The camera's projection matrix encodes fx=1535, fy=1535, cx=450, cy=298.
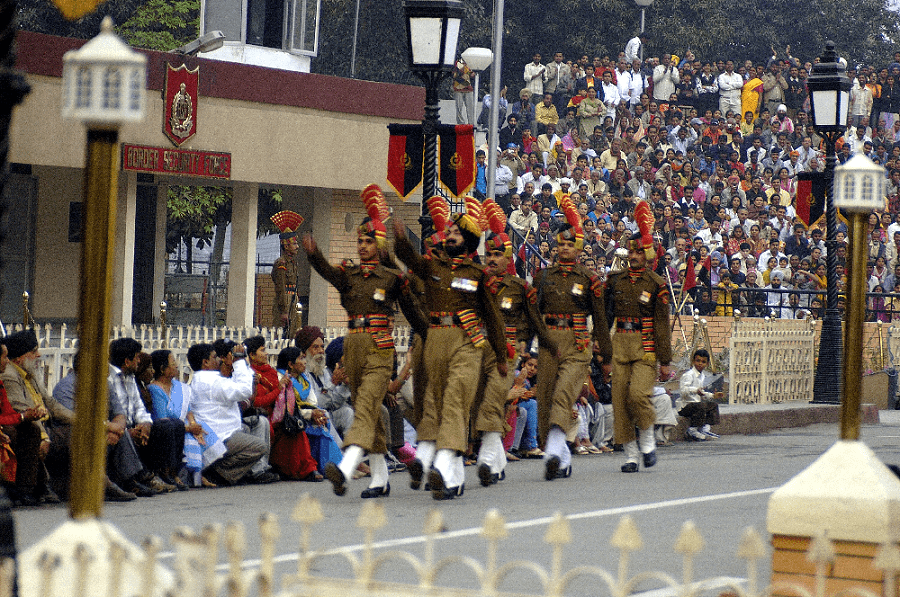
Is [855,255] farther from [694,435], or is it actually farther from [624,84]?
[624,84]

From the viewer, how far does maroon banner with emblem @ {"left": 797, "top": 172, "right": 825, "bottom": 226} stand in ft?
68.5

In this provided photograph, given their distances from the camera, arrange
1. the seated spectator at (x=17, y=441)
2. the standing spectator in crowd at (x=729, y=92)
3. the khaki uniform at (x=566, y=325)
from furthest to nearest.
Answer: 1. the standing spectator in crowd at (x=729, y=92)
2. the khaki uniform at (x=566, y=325)
3. the seated spectator at (x=17, y=441)

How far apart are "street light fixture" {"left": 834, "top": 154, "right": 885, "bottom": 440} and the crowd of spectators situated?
16354 millimetres

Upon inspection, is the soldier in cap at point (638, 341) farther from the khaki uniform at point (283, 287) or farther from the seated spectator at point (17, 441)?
the khaki uniform at point (283, 287)

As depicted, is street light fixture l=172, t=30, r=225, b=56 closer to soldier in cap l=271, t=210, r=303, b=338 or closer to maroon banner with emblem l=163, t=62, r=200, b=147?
maroon banner with emblem l=163, t=62, r=200, b=147

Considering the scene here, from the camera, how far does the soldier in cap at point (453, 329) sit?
38.3 ft

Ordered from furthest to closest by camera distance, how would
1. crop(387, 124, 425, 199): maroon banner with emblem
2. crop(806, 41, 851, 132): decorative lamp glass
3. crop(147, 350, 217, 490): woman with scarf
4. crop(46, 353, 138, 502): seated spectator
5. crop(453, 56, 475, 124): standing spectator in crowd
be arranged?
crop(453, 56, 475, 124): standing spectator in crowd → crop(806, 41, 851, 132): decorative lamp glass → crop(387, 124, 425, 199): maroon banner with emblem → crop(147, 350, 217, 490): woman with scarf → crop(46, 353, 138, 502): seated spectator

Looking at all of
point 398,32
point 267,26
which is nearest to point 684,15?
point 398,32

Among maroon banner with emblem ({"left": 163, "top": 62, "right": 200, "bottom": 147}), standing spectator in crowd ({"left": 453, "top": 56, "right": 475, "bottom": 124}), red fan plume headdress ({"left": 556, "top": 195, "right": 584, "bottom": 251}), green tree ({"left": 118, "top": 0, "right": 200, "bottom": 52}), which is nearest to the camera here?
red fan plume headdress ({"left": 556, "top": 195, "right": 584, "bottom": 251})

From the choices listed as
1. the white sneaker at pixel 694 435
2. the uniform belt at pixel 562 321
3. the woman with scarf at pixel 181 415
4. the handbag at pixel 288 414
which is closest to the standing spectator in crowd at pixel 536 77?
the white sneaker at pixel 694 435

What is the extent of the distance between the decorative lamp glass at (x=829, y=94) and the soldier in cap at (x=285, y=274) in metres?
8.10

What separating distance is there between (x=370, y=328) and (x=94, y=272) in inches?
264

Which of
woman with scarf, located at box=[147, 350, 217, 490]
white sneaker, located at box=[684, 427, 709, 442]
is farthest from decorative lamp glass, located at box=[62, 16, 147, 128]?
white sneaker, located at box=[684, 427, 709, 442]

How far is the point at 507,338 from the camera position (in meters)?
13.0
